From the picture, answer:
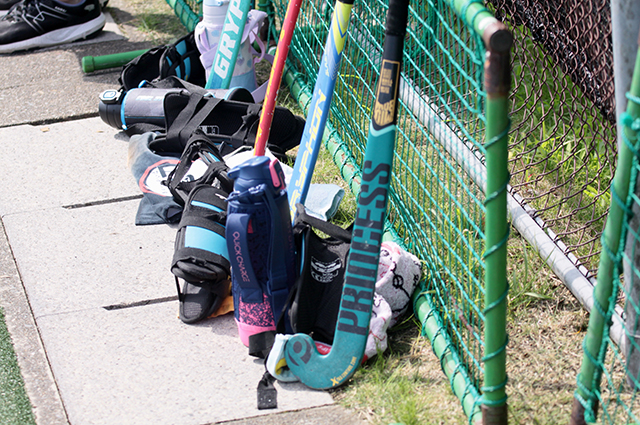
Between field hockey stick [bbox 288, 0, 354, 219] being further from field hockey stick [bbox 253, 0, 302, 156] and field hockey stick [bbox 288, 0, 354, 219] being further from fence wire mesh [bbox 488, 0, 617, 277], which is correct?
fence wire mesh [bbox 488, 0, 617, 277]

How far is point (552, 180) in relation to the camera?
3.19 metres

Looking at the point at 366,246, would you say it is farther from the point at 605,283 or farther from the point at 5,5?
the point at 5,5

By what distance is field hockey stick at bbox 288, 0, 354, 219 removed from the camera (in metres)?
2.39

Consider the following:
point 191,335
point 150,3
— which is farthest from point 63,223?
point 150,3

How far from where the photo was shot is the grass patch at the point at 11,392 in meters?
2.03

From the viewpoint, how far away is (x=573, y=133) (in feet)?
10.5

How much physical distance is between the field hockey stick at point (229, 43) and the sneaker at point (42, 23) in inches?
68.5

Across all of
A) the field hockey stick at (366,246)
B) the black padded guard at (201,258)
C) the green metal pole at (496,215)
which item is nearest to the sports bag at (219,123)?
the black padded guard at (201,258)

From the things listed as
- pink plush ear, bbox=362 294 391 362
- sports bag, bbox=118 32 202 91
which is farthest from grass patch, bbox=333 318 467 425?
sports bag, bbox=118 32 202 91

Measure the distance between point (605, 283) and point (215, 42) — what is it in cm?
300

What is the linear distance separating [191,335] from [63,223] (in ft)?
3.49

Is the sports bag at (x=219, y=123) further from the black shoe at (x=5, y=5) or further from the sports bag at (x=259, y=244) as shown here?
the black shoe at (x=5, y=5)

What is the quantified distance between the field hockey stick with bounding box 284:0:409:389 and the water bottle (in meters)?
2.18

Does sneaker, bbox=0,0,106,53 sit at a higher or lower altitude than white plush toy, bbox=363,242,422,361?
lower
